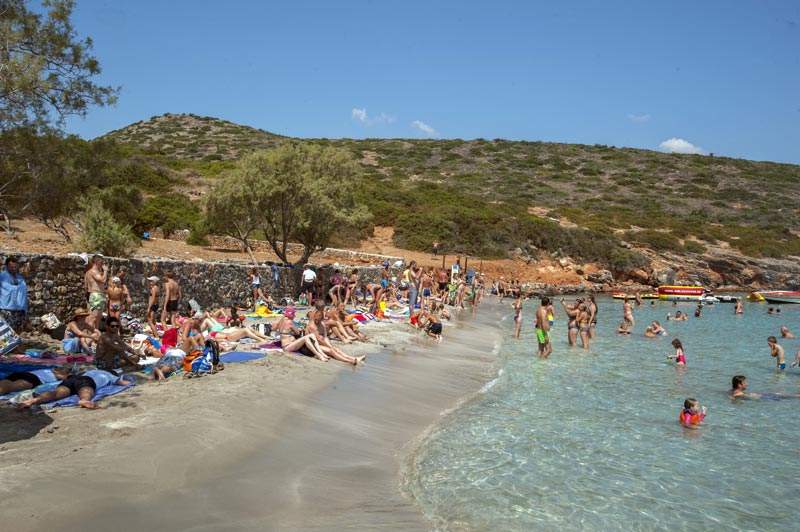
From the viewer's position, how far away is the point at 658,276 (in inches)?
1839

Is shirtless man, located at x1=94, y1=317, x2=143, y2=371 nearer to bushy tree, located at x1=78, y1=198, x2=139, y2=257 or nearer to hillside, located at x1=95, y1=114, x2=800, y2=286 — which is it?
bushy tree, located at x1=78, y1=198, x2=139, y2=257

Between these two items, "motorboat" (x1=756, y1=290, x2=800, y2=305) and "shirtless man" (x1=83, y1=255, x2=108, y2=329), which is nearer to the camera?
"shirtless man" (x1=83, y1=255, x2=108, y2=329)

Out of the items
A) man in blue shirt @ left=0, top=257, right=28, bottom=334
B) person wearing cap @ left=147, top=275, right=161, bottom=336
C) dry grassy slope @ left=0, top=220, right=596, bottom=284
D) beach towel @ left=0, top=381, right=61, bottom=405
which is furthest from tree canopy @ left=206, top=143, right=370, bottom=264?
beach towel @ left=0, top=381, right=61, bottom=405

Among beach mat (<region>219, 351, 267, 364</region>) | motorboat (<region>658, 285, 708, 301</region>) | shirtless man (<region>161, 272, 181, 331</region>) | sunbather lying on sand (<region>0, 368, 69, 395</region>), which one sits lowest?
beach mat (<region>219, 351, 267, 364</region>)

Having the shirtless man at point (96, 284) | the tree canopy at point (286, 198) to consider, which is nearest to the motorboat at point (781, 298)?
the tree canopy at point (286, 198)

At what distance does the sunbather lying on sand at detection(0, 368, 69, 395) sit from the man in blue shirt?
2867 millimetres

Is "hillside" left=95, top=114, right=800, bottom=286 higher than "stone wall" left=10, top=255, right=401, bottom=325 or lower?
higher

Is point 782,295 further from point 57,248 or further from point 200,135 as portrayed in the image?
point 200,135

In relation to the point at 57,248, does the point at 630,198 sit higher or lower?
higher

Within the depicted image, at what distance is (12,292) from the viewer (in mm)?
9359

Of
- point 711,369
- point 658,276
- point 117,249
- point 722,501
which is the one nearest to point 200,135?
point 658,276

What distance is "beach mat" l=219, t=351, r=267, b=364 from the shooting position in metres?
9.53

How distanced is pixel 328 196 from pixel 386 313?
6.55 m

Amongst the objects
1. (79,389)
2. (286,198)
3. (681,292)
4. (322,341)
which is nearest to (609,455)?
(322,341)
